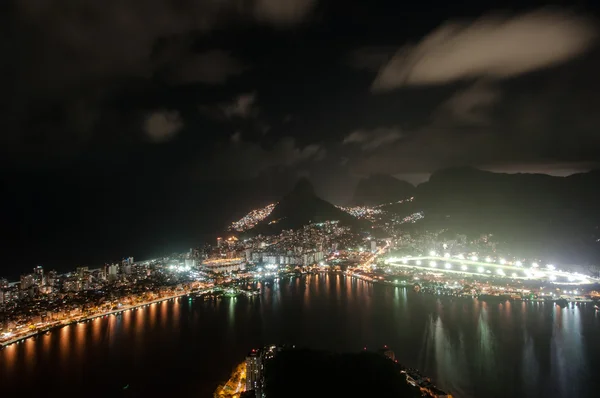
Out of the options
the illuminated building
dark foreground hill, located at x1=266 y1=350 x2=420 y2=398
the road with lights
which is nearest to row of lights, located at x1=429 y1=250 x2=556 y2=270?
the road with lights

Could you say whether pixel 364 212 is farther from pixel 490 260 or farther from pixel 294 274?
pixel 490 260

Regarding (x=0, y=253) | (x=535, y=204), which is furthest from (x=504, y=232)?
(x=0, y=253)

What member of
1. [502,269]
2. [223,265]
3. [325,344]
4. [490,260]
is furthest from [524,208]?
[325,344]

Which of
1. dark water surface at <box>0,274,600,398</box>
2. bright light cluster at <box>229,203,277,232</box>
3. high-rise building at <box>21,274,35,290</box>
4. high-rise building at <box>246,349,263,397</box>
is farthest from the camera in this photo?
bright light cluster at <box>229,203,277,232</box>

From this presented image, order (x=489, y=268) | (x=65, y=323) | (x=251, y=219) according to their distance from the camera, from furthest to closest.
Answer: (x=251, y=219) < (x=489, y=268) < (x=65, y=323)

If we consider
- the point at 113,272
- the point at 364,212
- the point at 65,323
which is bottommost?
the point at 65,323

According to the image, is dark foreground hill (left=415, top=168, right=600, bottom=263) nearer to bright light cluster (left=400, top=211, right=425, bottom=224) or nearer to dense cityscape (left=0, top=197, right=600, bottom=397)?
→ bright light cluster (left=400, top=211, right=425, bottom=224)

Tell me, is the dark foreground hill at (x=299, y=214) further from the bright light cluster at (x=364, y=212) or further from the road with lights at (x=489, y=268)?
the road with lights at (x=489, y=268)
